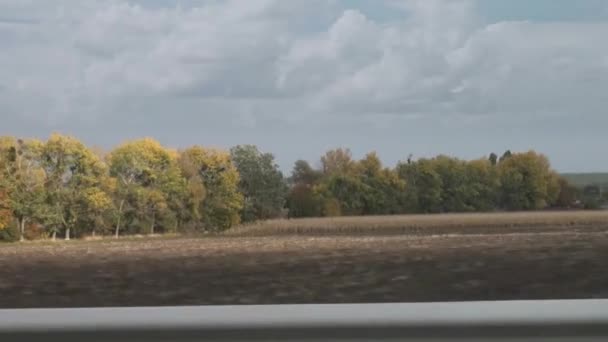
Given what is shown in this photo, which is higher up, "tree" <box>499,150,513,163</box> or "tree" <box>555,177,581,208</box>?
"tree" <box>499,150,513,163</box>

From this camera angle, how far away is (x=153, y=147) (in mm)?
2865

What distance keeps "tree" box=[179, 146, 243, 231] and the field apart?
3.2 inches

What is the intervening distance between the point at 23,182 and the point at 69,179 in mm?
179

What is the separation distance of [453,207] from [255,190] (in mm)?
820

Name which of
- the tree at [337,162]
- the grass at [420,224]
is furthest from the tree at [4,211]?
the tree at [337,162]

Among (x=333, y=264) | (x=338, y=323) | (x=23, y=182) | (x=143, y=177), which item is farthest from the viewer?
(x=143, y=177)

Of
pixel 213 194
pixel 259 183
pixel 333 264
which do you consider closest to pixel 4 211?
pixel 213 194

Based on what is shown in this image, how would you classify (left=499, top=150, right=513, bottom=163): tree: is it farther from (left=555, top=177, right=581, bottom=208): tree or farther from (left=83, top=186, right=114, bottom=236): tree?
(left=83, top=186, right=114, bottom=236): tree

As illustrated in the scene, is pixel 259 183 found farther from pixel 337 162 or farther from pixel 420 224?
pixel 420 224

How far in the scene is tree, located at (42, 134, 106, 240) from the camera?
2.73 metres

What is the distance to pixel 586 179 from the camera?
285cm

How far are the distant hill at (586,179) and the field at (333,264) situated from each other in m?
0.13

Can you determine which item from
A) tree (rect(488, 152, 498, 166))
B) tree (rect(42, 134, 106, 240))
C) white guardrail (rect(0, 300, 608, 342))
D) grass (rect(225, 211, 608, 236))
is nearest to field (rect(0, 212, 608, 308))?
grass (rect(225, 211, 608, 236))

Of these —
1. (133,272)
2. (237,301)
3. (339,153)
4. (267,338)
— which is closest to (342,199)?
(339,153)
